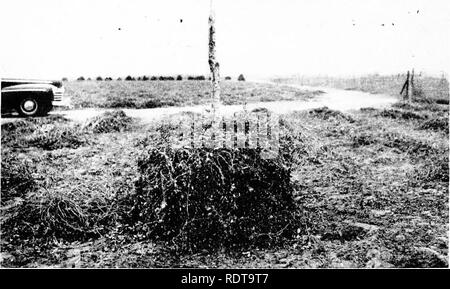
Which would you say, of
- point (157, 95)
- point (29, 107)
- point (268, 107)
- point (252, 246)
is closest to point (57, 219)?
point (252, 246)

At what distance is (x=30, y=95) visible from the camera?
11.1m

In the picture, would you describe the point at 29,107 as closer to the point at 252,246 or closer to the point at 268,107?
the point at 268,107

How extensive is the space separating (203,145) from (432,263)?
265cm

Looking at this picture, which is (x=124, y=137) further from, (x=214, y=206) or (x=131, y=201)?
(x=214, y=206)

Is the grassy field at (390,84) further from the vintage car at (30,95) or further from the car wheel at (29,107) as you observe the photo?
the car wheel at (29,107)

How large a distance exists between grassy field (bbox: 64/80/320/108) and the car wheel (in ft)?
10.7

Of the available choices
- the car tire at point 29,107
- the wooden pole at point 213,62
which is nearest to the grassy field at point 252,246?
the wooden pole at point 213,62

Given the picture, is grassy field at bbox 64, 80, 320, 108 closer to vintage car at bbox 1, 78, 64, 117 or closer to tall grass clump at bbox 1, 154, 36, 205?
vintage car at bbox 1, 78, 64, 117

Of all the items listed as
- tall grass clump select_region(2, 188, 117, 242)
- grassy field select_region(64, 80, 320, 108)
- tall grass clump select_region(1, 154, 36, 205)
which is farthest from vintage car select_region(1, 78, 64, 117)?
tall grass clump select_region(2, 188, 117, 242)

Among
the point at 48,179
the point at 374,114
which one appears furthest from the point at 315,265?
the point at 374,114

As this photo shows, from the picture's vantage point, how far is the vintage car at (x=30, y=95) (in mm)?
10648

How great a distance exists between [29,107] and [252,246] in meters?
8.92

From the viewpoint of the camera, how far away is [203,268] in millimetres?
4008

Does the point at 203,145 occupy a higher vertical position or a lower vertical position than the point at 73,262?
higher
